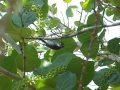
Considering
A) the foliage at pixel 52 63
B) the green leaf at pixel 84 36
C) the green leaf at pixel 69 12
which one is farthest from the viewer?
the green leaf at pixel 69 12

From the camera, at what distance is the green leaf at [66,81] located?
22.9 inches

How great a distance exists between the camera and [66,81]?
1.96 feet

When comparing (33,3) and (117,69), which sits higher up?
(33,3)

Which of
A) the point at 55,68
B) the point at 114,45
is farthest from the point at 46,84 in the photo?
the point at 114,45

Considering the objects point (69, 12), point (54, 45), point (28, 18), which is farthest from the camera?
point (69, 12)

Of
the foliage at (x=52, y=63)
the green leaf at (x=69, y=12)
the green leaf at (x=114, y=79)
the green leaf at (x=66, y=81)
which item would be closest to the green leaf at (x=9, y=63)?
the foliage at (x=52, y=63)

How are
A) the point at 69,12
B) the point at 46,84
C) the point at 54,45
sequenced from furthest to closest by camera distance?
1. the point at 69,12
2. the point at 54,45
3. the point at 46,84

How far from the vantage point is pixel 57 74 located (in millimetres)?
602

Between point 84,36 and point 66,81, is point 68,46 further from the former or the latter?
point 66,81

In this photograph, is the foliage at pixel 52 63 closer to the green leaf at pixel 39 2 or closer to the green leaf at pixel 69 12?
the green leaf at pixel 39 2

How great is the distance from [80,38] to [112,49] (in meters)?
0.11

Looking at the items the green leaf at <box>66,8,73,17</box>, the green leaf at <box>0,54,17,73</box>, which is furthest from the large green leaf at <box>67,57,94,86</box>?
the green leaf at <box>66,8,73,17</box>

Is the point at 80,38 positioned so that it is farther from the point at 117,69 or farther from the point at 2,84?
the point at 2,84

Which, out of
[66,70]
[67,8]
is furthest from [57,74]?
[67,8]
